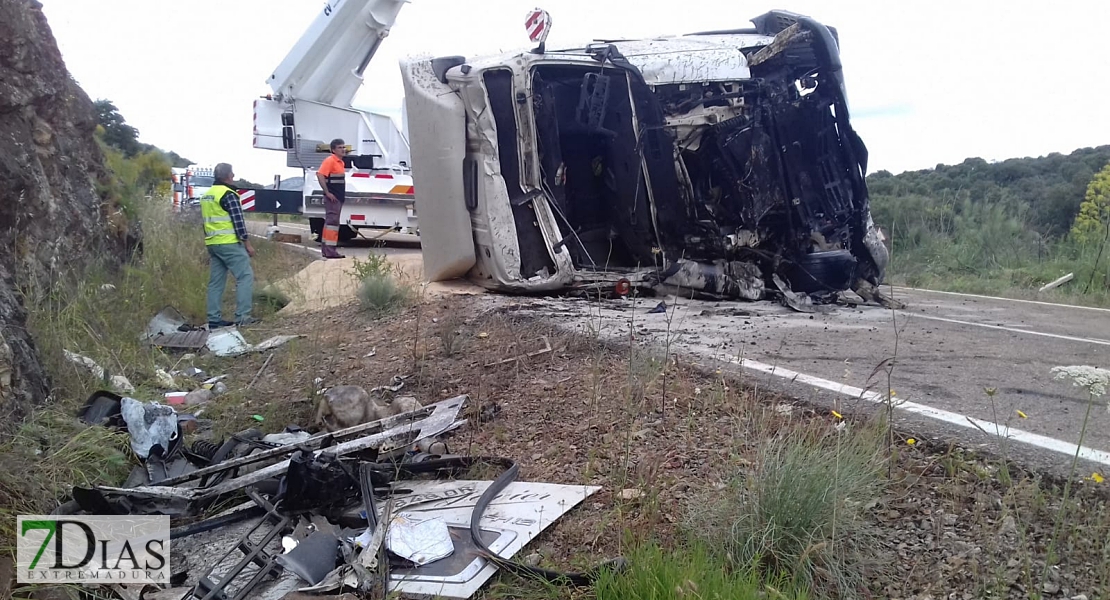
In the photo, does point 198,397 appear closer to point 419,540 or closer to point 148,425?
point 148,425

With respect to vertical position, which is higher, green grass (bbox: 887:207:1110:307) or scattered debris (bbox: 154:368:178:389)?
green grass (bbox: 887:207:1110:307)

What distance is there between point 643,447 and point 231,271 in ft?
15.2

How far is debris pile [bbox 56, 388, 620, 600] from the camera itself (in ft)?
7.55

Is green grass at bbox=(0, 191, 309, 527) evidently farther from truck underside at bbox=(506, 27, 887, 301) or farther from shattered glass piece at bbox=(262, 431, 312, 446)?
truck underside at bbox=(506, 27, 887, 301)

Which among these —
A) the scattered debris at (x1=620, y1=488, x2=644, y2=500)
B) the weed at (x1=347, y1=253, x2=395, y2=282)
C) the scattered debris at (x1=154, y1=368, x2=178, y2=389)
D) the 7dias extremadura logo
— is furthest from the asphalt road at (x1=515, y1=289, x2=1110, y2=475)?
the scattered debris at (x1=154, y1=368, x2=178, y2=389)

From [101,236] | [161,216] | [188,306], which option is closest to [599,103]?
[188,306]

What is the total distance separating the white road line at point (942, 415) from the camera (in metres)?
2.63

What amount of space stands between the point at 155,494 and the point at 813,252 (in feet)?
17.6

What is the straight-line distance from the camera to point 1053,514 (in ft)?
7.45

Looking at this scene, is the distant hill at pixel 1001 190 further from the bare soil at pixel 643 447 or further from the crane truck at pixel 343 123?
the bare soil at pixel 643 447

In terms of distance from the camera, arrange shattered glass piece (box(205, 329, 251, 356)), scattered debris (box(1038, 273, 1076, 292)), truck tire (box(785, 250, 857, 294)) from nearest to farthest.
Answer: shattered glass piece (box(205, 329, 251, 356)) → truck tire (box(785, 250, 857, 294)) → scattered debris (box(1038, 273, 1076, 292))

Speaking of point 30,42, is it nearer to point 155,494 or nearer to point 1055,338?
point 155,494

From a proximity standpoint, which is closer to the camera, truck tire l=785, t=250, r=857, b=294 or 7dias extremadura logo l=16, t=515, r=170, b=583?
7dias extremadura logo l=16, t=515, r=170, b=583

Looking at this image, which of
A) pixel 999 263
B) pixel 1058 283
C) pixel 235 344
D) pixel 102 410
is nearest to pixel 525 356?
pixel 102 410
